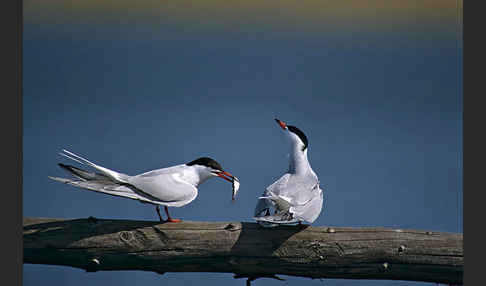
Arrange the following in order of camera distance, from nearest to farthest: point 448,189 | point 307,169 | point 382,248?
point 382,248 → point 307,169 → point 448,189

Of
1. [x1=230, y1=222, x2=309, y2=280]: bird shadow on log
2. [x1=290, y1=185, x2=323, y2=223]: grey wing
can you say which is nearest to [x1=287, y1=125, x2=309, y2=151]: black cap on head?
[x1=290, y1=185, x2=323, y2=223]: grey wing

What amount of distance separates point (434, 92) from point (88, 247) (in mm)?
1954

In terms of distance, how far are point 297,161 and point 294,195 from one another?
0.89ft

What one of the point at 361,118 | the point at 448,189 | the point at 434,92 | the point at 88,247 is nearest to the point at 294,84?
the point at 361,118

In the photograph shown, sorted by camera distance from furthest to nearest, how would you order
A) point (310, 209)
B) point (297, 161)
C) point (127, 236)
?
→ point (297, 161)
point (127, 236)
point (310, 209)

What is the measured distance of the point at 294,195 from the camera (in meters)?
2.41

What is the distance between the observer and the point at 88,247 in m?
2.51

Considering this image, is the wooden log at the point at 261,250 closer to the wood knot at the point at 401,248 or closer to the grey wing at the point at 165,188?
the wood knot at the point at 401,248

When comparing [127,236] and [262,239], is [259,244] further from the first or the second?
[127,236]

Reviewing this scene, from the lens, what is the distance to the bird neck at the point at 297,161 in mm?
2623

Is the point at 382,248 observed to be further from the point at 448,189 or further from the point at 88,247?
the point at 88,247

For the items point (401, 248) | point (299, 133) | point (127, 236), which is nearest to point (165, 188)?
point (127, 236)

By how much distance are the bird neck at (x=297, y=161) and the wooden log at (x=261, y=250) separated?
0.31 metres

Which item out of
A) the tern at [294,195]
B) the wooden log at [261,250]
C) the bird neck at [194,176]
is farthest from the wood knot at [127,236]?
the tern at [294,195]
